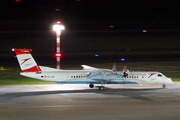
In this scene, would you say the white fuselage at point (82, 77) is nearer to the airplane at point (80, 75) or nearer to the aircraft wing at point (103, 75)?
the airplane at point (80, 75)

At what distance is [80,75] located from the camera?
106ft

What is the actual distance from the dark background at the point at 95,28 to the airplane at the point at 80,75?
21537mm

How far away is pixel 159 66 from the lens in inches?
1938

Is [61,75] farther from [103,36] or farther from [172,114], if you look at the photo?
[103,36]

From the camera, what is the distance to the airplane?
31.2m

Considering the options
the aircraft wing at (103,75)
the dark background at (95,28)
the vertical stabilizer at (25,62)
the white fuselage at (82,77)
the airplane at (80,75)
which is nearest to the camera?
the vertical stabilizer at (25,62)

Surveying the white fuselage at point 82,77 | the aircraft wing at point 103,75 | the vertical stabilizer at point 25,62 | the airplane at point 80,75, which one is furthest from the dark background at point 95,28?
the vertical stabilizer at point 25,62

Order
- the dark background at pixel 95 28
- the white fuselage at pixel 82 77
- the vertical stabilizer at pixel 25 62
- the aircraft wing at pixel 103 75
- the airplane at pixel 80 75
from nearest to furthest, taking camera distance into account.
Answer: the vertical stabilizer at pixel 25 62
the airplane at pixel 80 75
the white fuselage at pixel 82 77
the aircraft wing at pixel 103 75
the dark background at pixel 95 28

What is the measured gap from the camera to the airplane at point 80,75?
102 feet

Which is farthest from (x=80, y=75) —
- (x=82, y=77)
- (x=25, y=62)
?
(x=25, y=62)

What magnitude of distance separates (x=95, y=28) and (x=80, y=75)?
5348cm

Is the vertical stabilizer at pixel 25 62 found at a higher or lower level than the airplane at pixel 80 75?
higher

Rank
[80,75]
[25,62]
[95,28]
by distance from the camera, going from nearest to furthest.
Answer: [25,62], [80,75], [95,28]

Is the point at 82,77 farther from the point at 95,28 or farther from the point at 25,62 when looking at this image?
the point at 95,28
